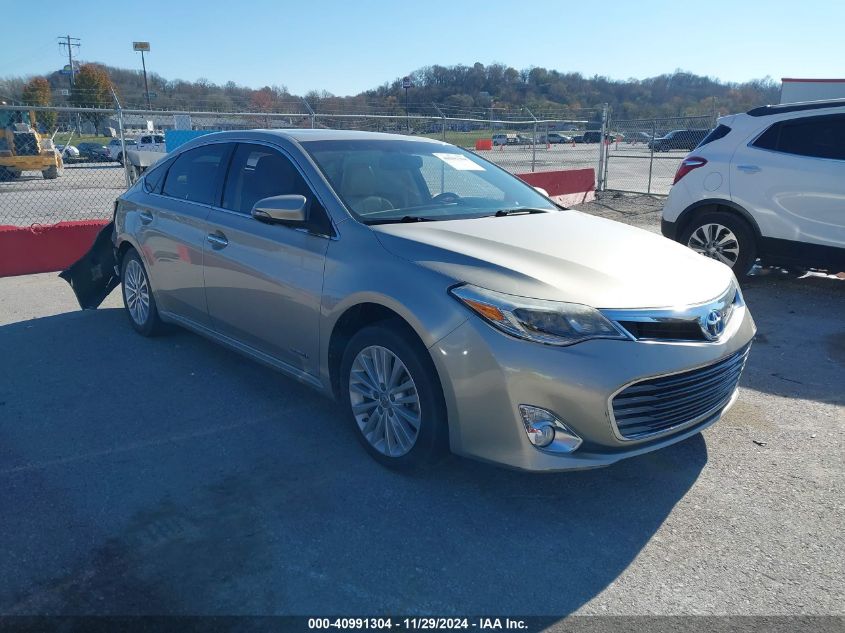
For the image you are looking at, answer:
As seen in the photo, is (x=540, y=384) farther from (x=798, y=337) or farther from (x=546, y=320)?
(x=798, y=337)

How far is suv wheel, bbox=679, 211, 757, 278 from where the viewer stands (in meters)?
7.33

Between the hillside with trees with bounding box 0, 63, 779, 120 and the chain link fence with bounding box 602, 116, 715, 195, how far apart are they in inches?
65.3

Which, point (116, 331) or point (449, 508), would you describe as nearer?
point (449, 508)

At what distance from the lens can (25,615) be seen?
2.57 metres

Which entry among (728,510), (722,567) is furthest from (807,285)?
(722,567)

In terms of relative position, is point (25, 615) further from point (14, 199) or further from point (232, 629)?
point (14, 199)

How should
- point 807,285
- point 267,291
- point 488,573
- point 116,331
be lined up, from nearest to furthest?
point 488,573, point 267,291, point 116,331, point 807,285

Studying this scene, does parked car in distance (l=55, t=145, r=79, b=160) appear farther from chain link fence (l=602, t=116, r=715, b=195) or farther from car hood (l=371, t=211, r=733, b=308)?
car hood (l=371, t=211, r=733, b=308)

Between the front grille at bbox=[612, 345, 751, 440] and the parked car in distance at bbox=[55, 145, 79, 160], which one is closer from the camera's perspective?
the front grille at bbox=[612, 345, 751, 440]

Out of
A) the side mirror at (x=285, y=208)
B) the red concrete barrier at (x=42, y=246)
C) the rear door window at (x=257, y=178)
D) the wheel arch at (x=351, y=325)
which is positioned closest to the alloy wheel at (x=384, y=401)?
the wheel arch at (x=351, y=325)

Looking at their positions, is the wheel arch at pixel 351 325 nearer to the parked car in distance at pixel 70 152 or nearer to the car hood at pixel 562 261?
the car hood at pixel 562 261

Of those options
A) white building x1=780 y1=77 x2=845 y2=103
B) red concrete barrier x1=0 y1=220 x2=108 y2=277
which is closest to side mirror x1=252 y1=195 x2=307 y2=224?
red concrete barrier x1=0 y1=220 x2=108 y2=277

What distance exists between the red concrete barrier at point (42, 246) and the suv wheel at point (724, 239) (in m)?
7.12

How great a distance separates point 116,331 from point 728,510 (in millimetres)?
5086
